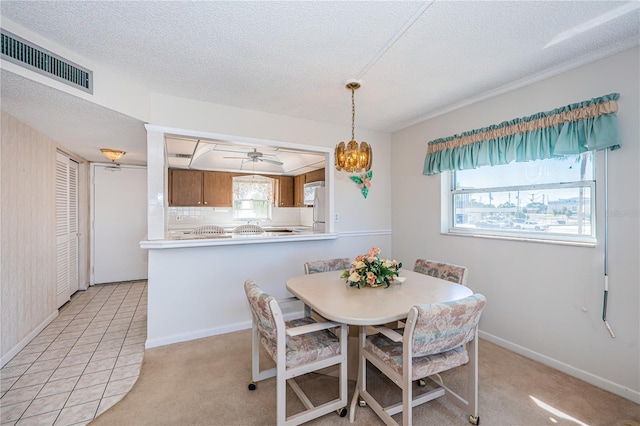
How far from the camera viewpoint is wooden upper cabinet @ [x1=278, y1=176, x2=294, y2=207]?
6.43m

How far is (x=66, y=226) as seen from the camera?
3.90 metres

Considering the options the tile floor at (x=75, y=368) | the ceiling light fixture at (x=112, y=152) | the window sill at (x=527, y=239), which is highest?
the ceiling light fixture at (x=112, y=152)

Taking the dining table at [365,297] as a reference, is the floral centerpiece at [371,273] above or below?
above

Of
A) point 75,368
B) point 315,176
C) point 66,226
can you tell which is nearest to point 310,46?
point 75,368

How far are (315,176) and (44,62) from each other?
4096mm

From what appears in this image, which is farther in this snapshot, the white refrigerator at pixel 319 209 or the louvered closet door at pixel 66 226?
the white refrigerator at pixel 319 209

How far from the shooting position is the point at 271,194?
6.47m

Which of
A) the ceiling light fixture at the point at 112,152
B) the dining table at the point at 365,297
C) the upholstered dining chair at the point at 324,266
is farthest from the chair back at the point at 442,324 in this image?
the ceiling light fixture at the point at 112,152

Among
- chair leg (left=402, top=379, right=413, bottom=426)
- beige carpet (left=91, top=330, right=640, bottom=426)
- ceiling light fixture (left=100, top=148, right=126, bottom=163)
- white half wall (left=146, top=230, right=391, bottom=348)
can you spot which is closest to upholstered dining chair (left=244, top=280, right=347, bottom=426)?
beige carpet (left=91, top=330, right=640, bottom=426)

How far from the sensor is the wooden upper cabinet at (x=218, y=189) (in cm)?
579

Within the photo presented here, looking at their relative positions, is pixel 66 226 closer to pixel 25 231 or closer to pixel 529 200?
pixel 25 231

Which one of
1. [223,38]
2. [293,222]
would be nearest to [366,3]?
[223,38]

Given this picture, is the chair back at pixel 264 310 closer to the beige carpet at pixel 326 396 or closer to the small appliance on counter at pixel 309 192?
the beige carpet at pixel 326 396

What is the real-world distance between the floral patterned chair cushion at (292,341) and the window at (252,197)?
4586mm
